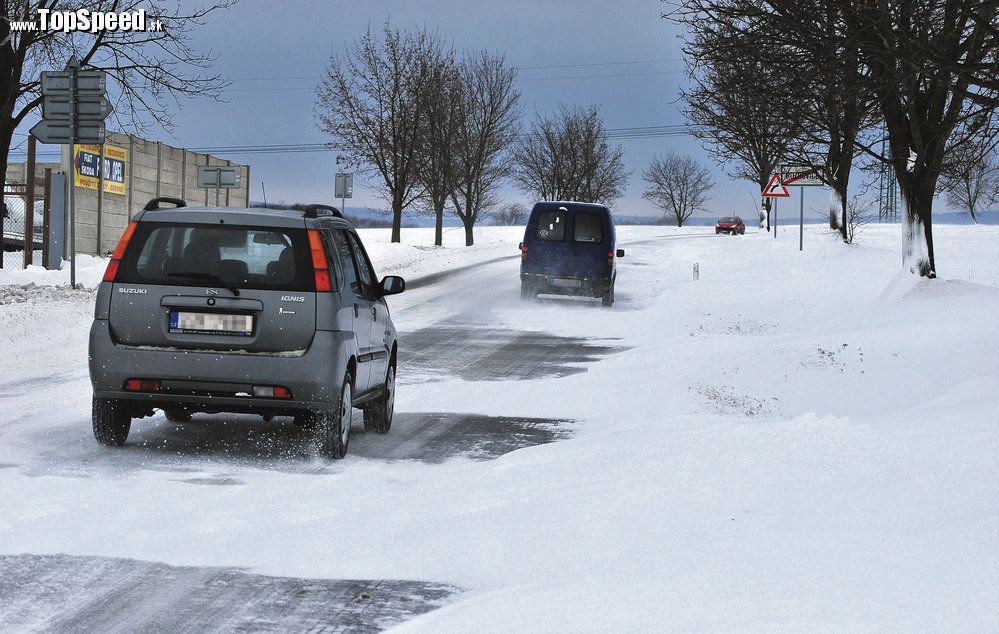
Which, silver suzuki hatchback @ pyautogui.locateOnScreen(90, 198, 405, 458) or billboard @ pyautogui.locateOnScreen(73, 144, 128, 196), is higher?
billboard @ pyautogui.locateOnScreen(73, 144, 128, 196)

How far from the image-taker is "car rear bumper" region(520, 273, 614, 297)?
23.6 metres

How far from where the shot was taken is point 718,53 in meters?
14.3

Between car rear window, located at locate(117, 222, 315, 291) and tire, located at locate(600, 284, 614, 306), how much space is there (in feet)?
54.5

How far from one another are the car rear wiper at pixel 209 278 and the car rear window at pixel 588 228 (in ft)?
53.5

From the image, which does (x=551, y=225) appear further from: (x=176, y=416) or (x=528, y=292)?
(x=176, y=416)

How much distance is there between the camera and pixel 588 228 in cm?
2359

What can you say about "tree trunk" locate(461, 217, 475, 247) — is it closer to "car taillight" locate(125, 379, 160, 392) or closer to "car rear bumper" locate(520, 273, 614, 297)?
"car rear bumper" locate(520, 273, 614, 297)

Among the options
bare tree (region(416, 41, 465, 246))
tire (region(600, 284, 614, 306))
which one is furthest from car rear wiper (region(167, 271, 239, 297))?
bare tree (region(416, 41, 465, 246))

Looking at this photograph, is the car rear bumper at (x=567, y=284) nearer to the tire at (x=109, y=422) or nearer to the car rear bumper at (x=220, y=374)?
the tire at (x=109, y=422)

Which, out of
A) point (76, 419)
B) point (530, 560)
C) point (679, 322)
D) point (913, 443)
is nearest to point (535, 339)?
point (679, 322)

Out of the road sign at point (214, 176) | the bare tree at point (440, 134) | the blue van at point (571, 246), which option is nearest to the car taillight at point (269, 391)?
the blue van at point (571, 246)

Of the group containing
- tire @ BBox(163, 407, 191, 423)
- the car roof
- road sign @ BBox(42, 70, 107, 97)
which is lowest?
tire @ BBox(163, 407, 191, 423)

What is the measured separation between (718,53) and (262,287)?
851 centimetres

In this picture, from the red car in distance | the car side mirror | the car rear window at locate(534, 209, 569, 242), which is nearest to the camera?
the car side mirror
